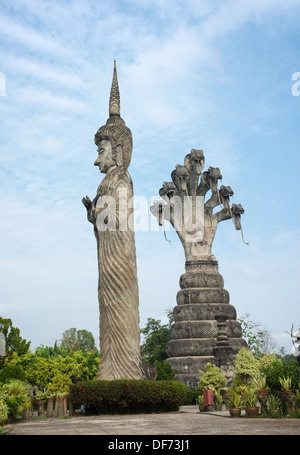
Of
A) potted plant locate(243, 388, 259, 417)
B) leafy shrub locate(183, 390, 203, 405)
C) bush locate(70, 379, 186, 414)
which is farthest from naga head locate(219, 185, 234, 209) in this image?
potted plant locate(243, 388, 259, 417)

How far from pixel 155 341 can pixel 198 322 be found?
1052cm

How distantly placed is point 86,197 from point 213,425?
26.8ft

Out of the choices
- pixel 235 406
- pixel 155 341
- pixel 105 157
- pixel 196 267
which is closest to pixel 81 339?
pixel 155 341

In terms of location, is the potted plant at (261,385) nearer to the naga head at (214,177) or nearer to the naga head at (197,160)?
the naga head at (214,177)

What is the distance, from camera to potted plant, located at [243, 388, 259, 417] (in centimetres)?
1027

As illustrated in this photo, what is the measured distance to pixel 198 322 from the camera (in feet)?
71.3

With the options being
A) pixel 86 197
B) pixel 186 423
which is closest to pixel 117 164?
pixel 86 197

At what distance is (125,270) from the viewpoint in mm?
13875

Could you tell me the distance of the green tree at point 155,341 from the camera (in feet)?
101

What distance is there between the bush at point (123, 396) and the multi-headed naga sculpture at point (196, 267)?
781cm
